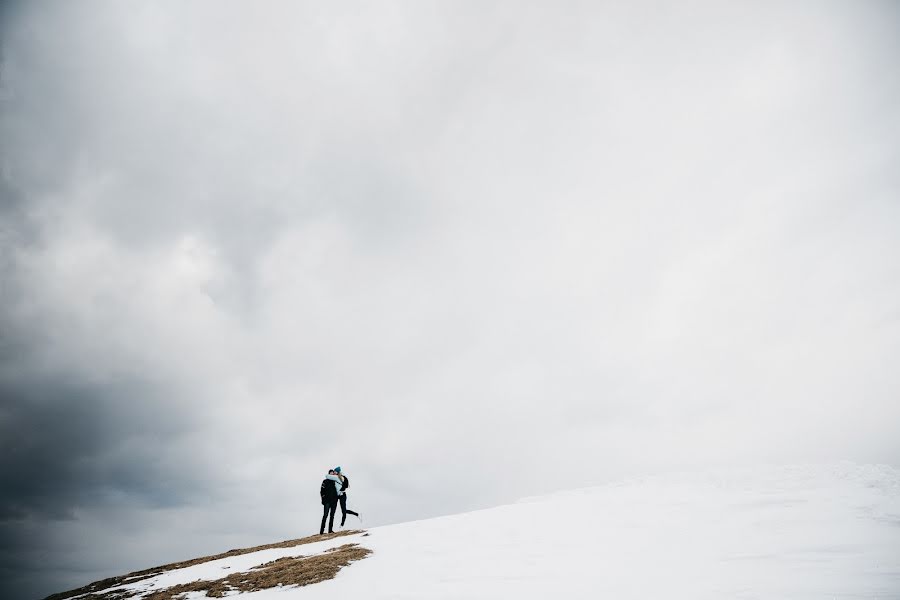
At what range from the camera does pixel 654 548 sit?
10.9m

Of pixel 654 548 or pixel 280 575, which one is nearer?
pixel 654 548

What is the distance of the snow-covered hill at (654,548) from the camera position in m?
8.12

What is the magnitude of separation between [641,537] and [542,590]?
5047mm

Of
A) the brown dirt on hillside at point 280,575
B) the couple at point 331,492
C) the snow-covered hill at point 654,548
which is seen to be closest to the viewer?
the snow-covered hill at point 654,548

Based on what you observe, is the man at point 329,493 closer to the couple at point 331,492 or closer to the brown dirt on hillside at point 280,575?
the couple at point 331,492

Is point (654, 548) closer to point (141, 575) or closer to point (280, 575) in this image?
point (280, 575)

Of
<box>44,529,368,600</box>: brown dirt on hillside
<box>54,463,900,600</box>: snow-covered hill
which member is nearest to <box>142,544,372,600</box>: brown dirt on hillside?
<box>54,463,900,600</box>: snow-covered hill

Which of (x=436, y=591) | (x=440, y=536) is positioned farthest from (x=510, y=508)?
(x=436, y=591)

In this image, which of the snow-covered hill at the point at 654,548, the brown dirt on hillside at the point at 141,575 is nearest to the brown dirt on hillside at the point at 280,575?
the snow-covered hill at the point at 654,548

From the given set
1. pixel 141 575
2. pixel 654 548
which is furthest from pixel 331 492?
pixel 654 548

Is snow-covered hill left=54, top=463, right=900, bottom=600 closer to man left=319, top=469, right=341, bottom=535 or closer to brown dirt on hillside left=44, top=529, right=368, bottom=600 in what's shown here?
brown dirt on hillside left=44, top=529, right=368, bottom=600

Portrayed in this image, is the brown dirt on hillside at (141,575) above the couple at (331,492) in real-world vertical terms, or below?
below

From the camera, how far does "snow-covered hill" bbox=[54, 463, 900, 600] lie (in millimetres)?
8125

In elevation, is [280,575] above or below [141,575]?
above
